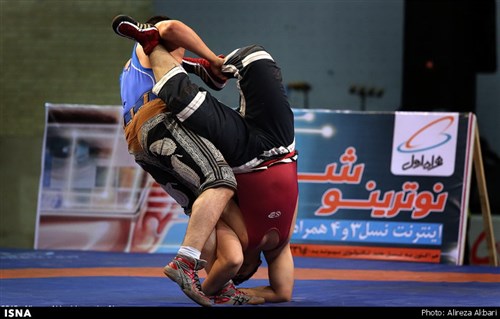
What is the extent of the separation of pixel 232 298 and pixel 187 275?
48 centimetres

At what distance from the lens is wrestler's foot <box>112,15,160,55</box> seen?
444 centimetres

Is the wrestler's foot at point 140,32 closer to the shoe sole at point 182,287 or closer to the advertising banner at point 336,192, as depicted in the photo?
the shoe sole at point 182,287

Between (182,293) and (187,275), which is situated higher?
(187,275)

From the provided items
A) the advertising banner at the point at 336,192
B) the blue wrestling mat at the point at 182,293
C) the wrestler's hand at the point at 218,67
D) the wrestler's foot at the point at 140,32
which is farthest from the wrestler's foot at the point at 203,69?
the advertising banner at the point at 336,192

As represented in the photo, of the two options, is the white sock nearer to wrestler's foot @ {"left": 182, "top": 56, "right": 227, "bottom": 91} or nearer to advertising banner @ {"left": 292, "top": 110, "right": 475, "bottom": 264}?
wrestler's foot @ {"left": 182, "top": 56, "right": 227, "bottom": 91}

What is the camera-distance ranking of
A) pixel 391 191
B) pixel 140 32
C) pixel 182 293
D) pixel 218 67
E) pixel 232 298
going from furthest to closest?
pixel 391 191
pixel 182 293
pixel 218 67
pixel 232 298
pixel 140 32

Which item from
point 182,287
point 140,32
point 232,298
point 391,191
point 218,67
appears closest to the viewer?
point 182,287

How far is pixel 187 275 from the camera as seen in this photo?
4152 mm

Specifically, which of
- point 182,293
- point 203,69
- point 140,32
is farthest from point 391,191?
point 140,32

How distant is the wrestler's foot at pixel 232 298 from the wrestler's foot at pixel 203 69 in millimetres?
987

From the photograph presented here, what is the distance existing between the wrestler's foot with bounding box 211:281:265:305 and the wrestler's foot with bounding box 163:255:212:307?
33 centimetres

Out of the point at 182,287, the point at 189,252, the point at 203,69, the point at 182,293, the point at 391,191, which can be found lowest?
the point at 182,293

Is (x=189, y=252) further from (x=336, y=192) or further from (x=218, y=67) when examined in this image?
(x=336, y=192)
